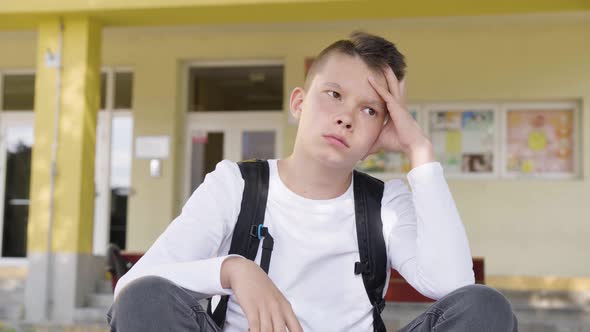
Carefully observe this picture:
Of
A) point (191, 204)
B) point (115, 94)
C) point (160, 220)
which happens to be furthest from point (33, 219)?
point (191, 204)

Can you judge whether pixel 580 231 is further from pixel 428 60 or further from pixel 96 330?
pixel 96 330

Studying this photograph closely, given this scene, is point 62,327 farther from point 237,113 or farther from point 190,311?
point 190,311

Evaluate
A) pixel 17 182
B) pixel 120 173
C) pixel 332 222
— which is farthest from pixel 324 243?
pixel 17 182

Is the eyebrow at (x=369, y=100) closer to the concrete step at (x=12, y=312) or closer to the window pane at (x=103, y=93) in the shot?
the concrete step at (x=12, y=312)

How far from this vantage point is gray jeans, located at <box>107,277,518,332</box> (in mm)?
1407

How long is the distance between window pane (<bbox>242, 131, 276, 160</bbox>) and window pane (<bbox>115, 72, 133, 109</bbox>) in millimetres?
1696

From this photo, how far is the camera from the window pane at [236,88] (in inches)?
380

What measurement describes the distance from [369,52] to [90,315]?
6110 mm

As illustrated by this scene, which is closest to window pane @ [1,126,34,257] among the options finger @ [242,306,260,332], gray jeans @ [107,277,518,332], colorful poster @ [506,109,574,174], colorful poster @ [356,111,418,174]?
colorful poster @ [356,111,418,174]

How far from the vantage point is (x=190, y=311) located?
147 cm

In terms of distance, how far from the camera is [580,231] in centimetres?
871

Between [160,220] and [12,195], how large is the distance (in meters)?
2.35

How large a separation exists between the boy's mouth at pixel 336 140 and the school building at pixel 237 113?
5260 millimetres

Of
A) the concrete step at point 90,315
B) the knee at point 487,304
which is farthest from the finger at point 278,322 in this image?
the concrete step at point 90,315
